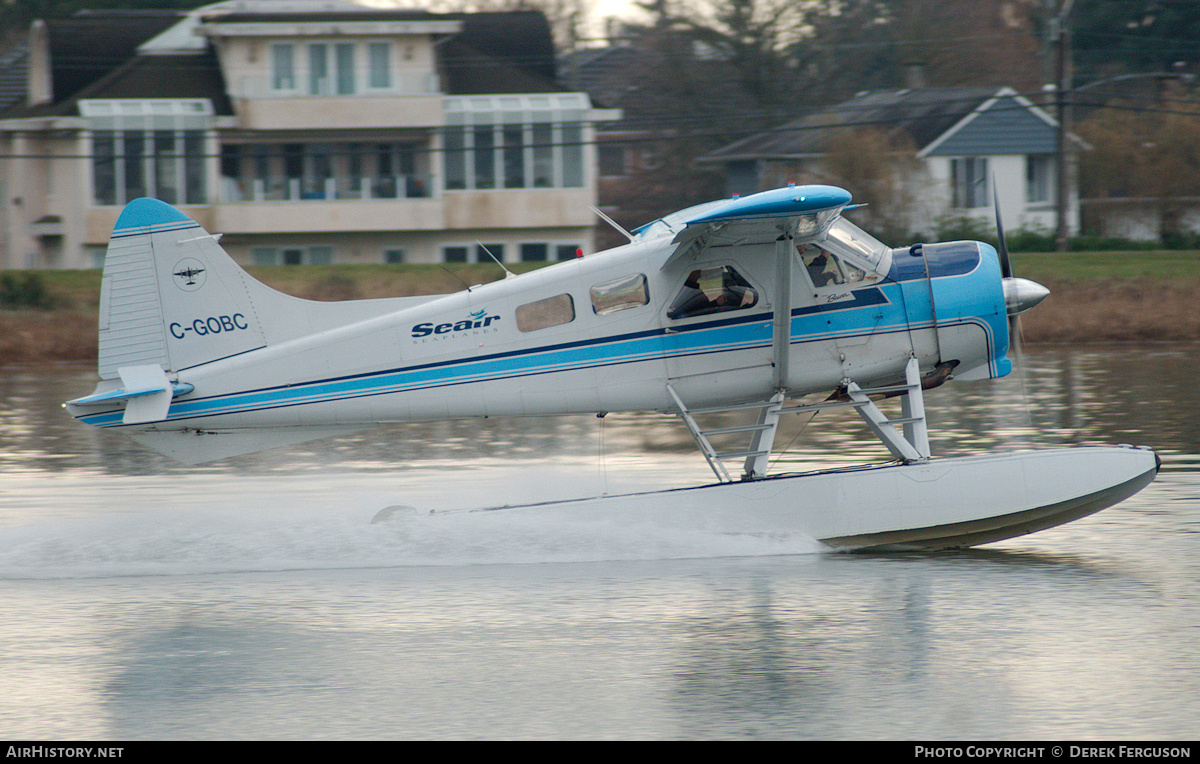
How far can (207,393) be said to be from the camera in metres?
8.62

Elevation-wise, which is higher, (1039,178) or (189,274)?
(1039,178)

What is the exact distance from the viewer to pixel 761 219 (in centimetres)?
799

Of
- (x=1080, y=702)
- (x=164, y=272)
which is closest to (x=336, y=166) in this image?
(x=164, y=272)

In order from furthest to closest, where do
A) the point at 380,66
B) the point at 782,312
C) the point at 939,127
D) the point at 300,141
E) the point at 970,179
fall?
the point at 970,179, the point at 939,127, the point at 300,141, the point at 380,66, the point at 782,312

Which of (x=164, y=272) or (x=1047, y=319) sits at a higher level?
(x=164, y=272)

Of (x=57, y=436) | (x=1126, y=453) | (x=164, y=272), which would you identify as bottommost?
A: (x=57, y=436)

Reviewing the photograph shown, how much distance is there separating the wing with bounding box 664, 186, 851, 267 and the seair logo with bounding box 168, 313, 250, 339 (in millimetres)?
3001

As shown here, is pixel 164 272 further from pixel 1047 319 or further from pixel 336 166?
pixel 336 166

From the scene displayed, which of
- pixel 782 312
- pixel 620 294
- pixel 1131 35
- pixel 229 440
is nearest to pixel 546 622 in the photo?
pixel 620 294

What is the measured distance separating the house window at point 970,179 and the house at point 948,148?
3cm

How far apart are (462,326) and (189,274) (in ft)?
6.32

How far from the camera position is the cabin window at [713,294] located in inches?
343

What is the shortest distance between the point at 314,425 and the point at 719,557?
292 cm

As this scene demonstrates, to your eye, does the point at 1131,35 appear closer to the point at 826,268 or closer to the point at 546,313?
the point at 826,268
